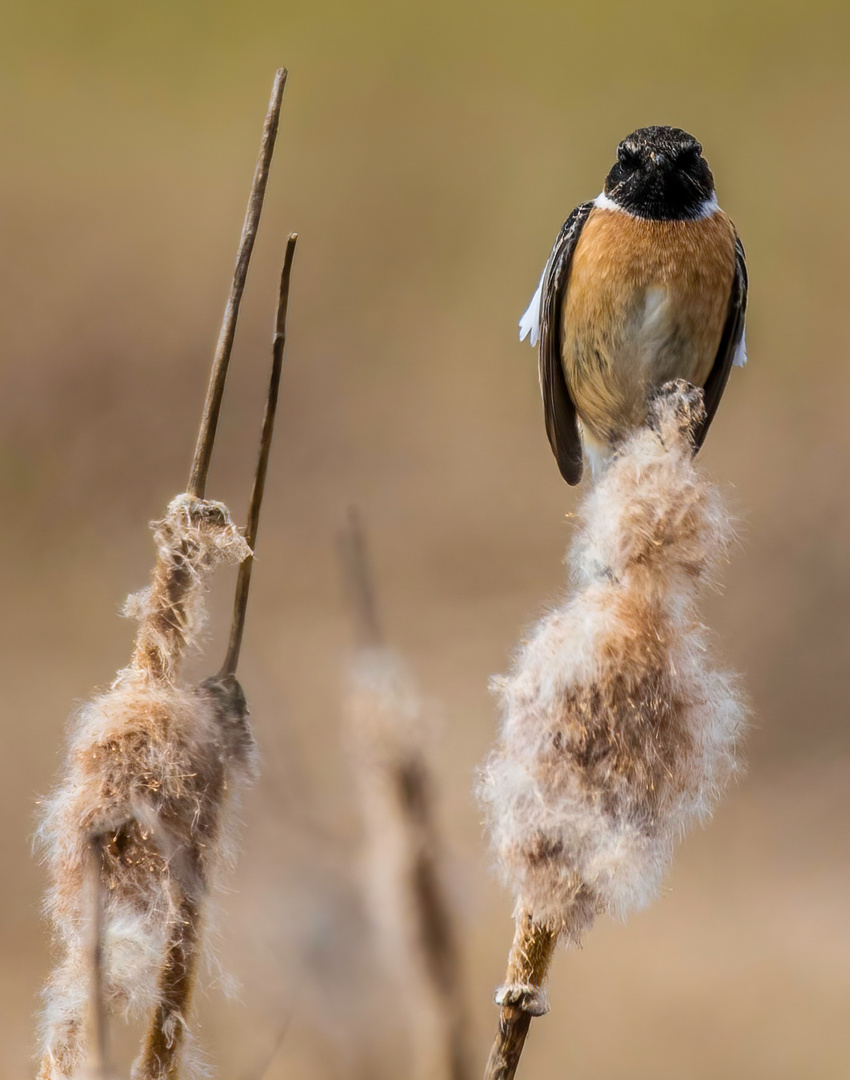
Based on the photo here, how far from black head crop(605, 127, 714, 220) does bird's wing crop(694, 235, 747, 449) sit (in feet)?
0.35

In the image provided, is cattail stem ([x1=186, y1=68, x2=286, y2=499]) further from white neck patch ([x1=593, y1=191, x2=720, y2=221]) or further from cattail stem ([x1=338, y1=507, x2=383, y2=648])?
white neck patch ([x1=593, y1=191, x2=720, y2=221])

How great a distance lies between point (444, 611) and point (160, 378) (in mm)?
999

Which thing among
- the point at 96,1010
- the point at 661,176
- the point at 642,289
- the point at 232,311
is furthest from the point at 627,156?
the point at 96,1010

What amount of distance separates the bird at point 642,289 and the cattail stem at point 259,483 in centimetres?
73

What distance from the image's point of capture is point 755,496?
8.85 feet

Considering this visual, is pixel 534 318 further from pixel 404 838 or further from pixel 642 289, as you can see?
pixel 404 838

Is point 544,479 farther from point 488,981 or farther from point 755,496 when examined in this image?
point 488,981

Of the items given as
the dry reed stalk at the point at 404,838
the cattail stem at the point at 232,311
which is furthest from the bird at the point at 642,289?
the dry reed stalk at the point at 404,838

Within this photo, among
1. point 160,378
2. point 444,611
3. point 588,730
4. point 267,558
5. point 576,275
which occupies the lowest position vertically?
point 588,730

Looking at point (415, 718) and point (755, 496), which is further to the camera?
point (755, 496)

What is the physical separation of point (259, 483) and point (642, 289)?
810 millimetres

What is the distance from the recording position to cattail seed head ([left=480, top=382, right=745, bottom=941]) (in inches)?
21.7

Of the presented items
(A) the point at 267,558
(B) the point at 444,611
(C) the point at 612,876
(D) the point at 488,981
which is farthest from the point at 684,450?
(A) the point at 267,558

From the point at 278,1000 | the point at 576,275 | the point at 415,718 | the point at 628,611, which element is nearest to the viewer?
the point at 415,718
